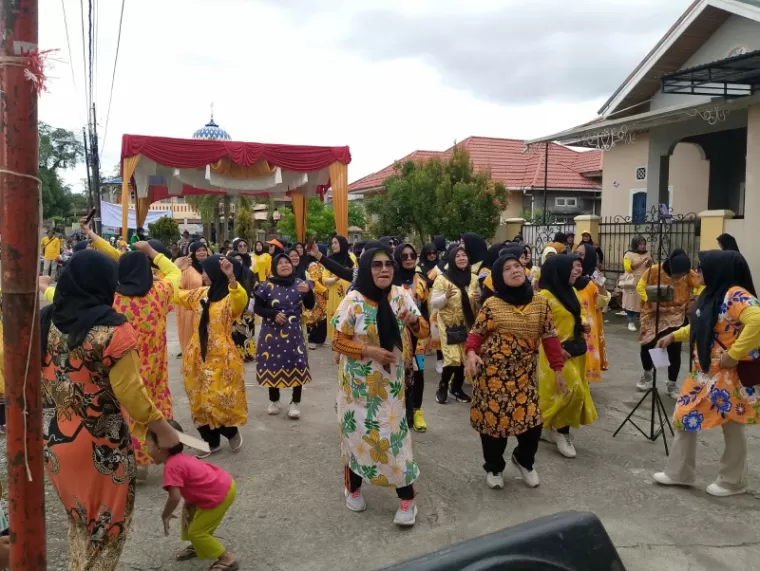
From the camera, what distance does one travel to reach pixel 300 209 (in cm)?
1332

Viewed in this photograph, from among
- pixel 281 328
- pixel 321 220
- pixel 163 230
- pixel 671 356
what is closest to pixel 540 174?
pixel 321 220

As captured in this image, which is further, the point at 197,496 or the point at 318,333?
the point at 318,333

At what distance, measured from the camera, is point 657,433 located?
5023 mm

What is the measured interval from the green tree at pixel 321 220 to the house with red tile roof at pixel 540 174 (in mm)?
1457

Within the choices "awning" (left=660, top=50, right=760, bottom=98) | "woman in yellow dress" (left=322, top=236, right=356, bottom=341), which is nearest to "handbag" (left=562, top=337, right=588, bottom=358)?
"woman in yellow dress" (left=322, top=236, right=356, bottom=341)

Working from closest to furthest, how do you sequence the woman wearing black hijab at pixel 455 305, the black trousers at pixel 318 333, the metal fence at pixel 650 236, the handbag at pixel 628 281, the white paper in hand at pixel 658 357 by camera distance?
the white paper in hand at pixel 658 357, the woman wearing black hijab at pixel 455 305, the black trousers at pixel 318 333, the handbag at pixel 628 281, the metal fence at pixel 650 236

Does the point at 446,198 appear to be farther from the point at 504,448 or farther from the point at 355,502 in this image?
the point at 355,502

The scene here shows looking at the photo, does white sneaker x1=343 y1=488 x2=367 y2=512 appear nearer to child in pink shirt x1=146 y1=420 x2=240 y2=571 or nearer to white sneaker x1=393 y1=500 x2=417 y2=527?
white sneaker x1=393 y1=500 x2=417 y2=527

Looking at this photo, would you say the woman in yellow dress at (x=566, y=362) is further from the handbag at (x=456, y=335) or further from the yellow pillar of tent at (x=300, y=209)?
the yellow pillar of tent at (x=300, y=209)

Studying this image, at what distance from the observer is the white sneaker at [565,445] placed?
15.1ft

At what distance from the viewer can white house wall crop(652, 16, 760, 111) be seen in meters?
10.9

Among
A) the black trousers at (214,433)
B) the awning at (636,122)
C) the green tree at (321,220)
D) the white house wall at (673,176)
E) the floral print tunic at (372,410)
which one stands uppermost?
the awning at (636,122)

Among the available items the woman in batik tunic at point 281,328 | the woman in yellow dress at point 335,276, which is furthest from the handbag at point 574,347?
the woman in yellow dress at point 335,276

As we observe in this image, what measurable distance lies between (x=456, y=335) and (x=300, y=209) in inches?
323
